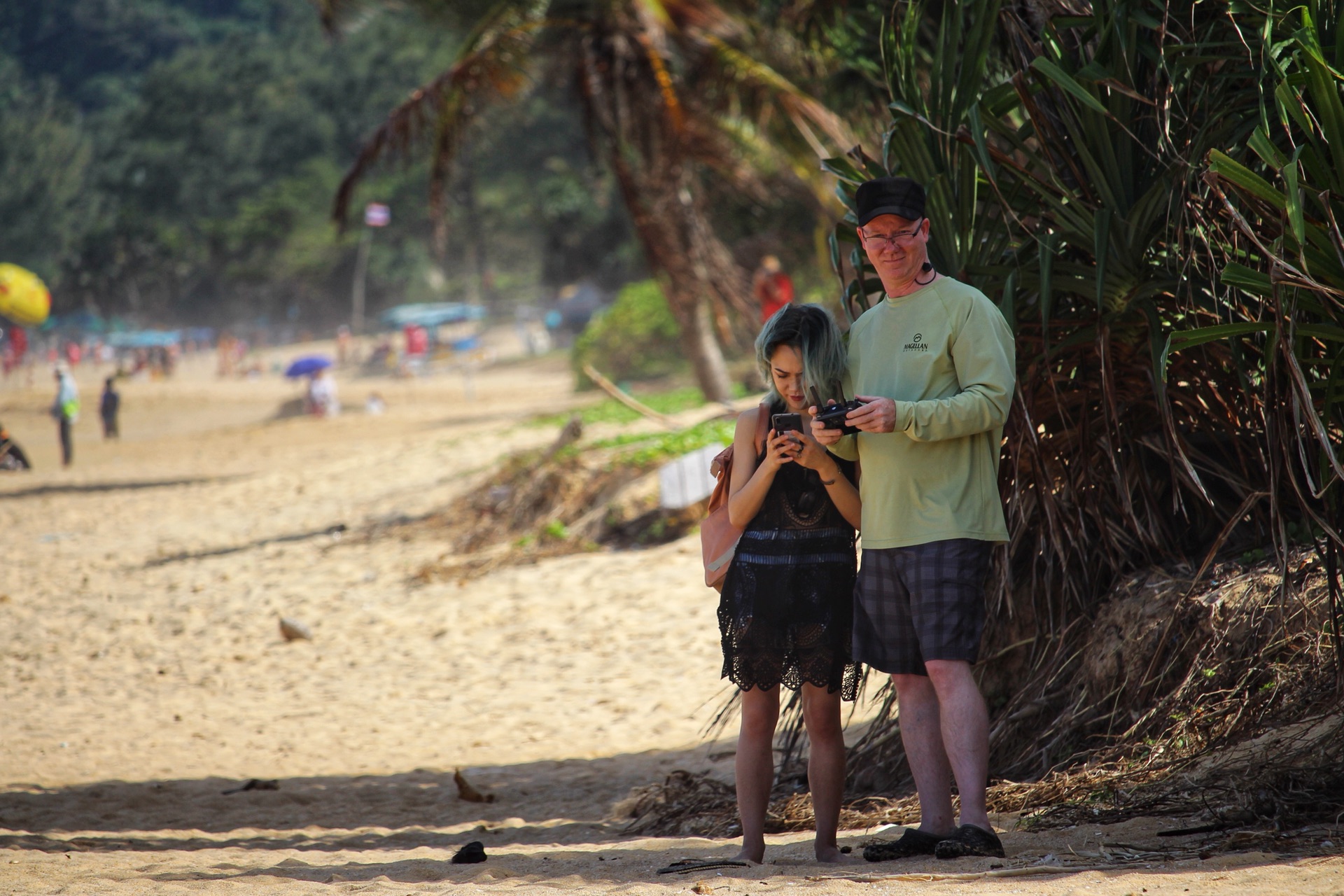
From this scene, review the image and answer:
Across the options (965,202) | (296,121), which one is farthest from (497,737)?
(296,121)

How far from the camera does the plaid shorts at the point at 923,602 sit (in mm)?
2691

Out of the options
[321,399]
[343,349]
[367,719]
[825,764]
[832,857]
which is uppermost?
[343,349]

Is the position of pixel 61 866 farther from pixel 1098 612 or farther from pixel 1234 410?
pixel 1234 410

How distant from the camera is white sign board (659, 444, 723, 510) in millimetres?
7898

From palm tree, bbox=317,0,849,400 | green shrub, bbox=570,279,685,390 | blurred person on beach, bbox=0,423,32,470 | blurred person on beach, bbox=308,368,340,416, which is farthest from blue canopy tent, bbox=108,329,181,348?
palm tree, bbox=317,0,849,400

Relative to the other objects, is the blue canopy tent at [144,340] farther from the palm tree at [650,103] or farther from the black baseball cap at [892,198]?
the black baseball cap at [892,198]

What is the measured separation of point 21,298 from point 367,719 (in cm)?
3002

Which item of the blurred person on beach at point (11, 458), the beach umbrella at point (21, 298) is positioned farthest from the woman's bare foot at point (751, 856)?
the beach umbrella at point (21, 298)

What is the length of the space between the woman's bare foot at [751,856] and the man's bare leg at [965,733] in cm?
53

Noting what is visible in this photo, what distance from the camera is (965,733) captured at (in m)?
2.68

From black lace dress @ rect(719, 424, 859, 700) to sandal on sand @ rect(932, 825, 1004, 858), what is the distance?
0.46 metres

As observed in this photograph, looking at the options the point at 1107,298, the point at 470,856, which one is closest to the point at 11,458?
the point at 470,856

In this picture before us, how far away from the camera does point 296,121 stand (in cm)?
6100

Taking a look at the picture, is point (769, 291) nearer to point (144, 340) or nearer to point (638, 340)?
point (638, 340)
